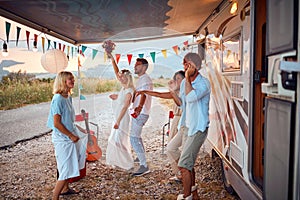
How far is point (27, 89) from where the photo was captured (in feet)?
17.9

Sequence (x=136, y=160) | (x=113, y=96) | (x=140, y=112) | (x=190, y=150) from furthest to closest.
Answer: (x=136, y=160) < (x=113, y=96) < (x=140, y=112) < (x=190, y=150)

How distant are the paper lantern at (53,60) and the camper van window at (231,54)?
2.61 meters

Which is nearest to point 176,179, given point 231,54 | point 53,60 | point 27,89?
point 231,54

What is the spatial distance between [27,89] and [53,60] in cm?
127

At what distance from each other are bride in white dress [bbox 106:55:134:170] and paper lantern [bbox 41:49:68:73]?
104 centimetres

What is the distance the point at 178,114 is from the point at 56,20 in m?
2.13

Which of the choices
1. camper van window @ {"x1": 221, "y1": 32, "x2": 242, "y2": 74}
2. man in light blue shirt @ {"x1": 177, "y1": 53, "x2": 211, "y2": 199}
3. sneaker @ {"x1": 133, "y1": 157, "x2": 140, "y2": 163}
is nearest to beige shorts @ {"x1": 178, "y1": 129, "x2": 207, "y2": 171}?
man in light blue shirt @ {"x1": 177, "y1": 53, "x2": 211, "y2": 199}

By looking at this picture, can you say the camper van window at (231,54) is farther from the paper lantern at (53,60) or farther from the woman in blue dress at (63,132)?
the paper lantern at (53,60)

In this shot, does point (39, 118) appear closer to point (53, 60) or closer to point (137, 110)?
point (53, 60)

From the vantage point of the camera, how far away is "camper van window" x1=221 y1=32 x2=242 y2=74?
256cm

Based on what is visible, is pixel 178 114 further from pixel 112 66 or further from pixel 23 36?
pixel 23 36

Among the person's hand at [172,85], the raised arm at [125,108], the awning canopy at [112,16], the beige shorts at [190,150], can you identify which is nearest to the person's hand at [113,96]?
the raised arm at [125,108]

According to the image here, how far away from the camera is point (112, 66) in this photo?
3941 millimetres

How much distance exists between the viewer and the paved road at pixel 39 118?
3953 mm
